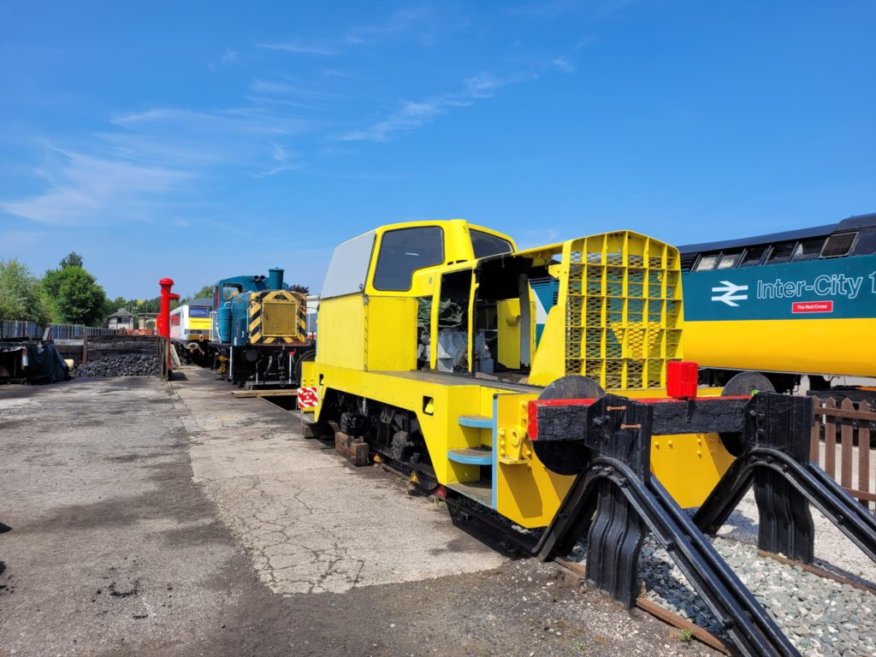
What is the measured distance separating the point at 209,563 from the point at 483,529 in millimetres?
2185

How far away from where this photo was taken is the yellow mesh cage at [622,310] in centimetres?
456

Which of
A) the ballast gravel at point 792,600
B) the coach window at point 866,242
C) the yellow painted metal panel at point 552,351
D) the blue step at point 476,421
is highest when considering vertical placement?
the coach window at point 866,242

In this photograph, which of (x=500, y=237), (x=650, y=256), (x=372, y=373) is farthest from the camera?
(x=500, y=237)

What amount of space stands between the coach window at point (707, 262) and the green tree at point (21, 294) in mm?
41844

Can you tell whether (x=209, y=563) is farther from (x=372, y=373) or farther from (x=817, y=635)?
(x=817, y=635)

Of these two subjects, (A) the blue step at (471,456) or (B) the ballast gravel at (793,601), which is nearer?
(B) the ballast gravel at (793,601)

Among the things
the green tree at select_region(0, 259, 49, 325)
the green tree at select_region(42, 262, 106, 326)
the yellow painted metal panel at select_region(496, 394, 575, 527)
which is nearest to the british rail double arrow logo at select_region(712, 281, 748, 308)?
the yellow painted metal panel at select_region(496, 394, 575, 527)

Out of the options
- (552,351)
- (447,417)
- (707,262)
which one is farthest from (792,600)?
(707,262)

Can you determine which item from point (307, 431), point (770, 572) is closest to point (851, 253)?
point (770, 572)

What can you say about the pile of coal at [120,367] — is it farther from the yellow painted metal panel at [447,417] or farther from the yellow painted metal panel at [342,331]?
the yellow painted metal panel at [447,417]

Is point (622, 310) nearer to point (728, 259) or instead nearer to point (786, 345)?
point (786, 345)

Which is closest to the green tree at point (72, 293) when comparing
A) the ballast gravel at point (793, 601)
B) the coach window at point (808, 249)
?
the coach window at point (808, 249)

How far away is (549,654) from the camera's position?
126 inches

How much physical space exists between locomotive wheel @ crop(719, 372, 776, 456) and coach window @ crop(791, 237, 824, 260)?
766 cm
